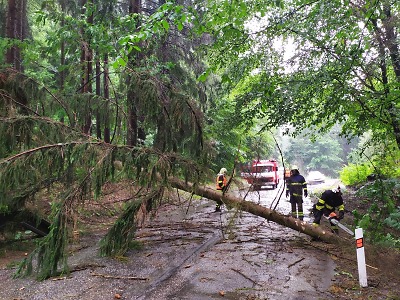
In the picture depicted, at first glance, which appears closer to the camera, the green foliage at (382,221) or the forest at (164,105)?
the forest at (164,105)

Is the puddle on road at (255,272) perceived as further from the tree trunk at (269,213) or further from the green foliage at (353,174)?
the green foliage at (353,174)

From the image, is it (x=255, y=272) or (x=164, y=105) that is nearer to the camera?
(x=255, y=272)

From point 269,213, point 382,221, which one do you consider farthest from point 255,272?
point 382,221

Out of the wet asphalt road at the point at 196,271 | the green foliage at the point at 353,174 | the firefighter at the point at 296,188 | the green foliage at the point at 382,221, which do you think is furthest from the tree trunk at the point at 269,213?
the green foliage at the point at 353,174

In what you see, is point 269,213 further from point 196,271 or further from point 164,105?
point 164,105

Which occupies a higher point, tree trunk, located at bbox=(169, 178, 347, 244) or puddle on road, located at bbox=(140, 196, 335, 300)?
tree trunk, located at bbox=(169, 178, 347, 244)

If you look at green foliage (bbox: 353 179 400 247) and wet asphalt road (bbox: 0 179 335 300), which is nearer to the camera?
wet asphalt road (bbox: 0 179 335 300)

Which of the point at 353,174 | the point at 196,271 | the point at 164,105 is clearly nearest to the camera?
the point at 196,271

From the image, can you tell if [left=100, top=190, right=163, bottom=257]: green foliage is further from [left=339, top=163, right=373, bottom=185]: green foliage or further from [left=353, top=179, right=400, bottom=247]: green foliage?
[left=339, top=163, right=373, bottom=185]: green foliage

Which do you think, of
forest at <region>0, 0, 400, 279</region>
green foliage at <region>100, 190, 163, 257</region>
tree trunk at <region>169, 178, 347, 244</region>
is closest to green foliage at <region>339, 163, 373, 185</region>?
forest at <region>0, 0, 400, 279</region>

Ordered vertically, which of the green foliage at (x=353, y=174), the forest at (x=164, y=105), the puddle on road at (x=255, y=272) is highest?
the forest at (x=164, y=105)

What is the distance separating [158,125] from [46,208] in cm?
324

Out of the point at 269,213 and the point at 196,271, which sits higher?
the point at 269,213

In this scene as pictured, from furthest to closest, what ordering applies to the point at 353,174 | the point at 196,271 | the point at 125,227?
the point at 353,174, the point at 125,227, the point at 196,271
